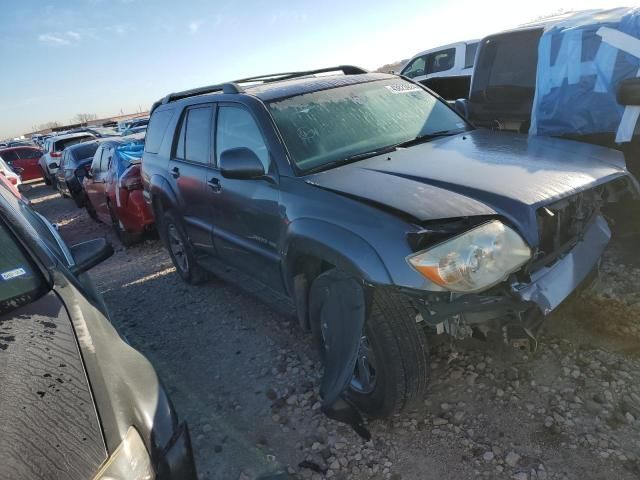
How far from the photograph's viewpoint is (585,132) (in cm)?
434

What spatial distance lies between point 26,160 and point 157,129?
63.9 feet

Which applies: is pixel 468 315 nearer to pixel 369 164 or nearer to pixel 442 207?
pixel 442 207

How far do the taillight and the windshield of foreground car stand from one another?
12.9ft

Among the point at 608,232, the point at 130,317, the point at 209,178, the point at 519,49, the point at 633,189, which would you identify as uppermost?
the point at 519,49

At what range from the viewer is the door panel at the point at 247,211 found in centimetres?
308

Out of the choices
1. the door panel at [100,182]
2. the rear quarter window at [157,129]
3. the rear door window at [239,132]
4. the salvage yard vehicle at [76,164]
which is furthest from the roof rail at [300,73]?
the salvage yard vehicle at [76,164]

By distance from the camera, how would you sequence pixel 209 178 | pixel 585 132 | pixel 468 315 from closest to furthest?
pixel 468 315, pixel 209 178, pixel 585 132

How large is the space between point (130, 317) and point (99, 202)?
433 centimetres

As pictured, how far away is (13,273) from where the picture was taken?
217 cm

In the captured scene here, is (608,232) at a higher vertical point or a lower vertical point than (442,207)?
lower

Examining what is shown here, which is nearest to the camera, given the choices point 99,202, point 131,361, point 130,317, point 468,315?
point 131,361

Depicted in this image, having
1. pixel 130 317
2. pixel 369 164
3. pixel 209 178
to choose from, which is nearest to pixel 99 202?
pixel 130 317

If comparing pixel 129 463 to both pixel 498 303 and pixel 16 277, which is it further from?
pixel 498 303

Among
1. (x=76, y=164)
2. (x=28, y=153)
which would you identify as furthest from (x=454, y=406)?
(x=28, y=153)
